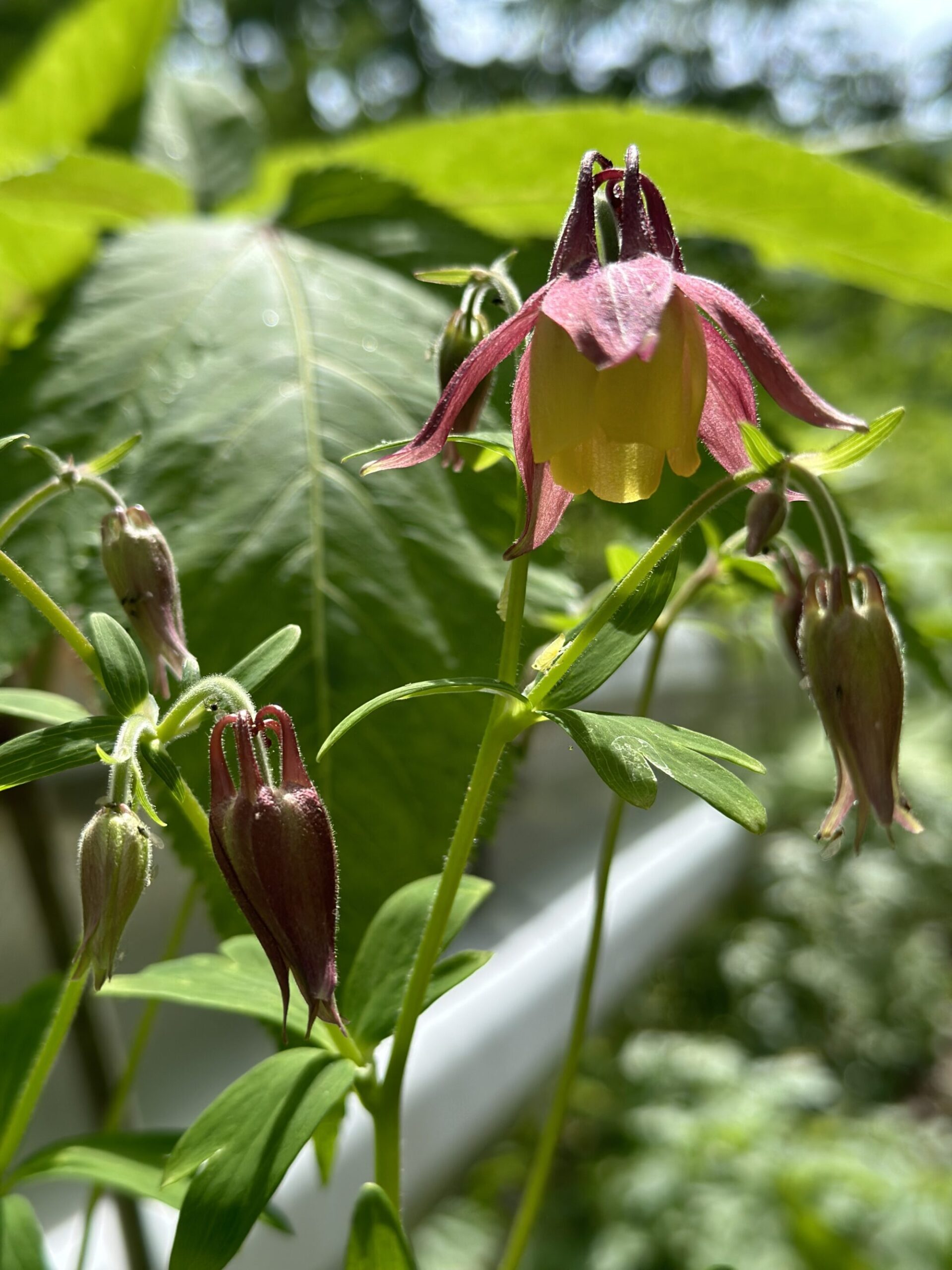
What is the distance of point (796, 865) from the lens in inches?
76.9

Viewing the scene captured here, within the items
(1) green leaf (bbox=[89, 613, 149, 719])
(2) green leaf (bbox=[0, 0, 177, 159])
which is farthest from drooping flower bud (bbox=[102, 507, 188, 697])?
(2) green leaf (bbox=[0, 0, 177, 159])

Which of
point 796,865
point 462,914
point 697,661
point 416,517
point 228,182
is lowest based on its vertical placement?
point 796,865

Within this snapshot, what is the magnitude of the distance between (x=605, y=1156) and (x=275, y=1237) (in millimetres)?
903

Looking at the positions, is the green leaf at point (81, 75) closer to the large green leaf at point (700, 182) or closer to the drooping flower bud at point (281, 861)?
the large green leaf at point (700, 182)

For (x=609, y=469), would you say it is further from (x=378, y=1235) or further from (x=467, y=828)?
(x=378, y=1235)

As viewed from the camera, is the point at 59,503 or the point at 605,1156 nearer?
the point at 59,503

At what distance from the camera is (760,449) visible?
0.27m

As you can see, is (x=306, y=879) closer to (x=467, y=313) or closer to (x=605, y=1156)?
(x=467, y=313)

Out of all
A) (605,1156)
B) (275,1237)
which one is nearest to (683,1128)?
(605,1156)

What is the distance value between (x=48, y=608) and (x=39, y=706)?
63 millimetres

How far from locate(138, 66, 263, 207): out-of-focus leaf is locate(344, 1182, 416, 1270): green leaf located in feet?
2.75

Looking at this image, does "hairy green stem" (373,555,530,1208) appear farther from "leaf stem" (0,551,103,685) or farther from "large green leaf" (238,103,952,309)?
"large green leaf" (238,103,952,309)

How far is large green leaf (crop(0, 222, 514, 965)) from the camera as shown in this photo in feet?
1.24

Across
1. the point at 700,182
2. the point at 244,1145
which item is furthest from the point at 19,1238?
the point at 700,182
